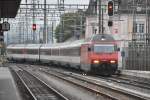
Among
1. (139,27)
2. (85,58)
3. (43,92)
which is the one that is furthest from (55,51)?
(139,27)

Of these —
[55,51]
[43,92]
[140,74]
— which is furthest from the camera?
[55,51]

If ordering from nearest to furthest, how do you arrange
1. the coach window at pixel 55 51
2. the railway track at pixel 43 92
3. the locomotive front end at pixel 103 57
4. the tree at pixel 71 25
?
1. the railway track at pixel 43 92
2. the locomotive front end at pixel 103 57
3. the coach window at pixel 55 51
4. the tree at pixel 71 25

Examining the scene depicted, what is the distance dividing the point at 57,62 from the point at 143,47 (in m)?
14.8

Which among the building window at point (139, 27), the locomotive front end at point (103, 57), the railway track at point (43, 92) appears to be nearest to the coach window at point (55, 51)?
the locomotive front end at point (103, 57)

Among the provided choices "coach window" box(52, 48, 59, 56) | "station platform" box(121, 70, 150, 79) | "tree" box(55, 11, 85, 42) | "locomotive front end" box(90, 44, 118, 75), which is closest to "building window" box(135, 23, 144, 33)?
"tree" box(55, 11, 85, 42)

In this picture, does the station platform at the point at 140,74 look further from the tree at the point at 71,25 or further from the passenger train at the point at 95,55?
the tree at the point at 71,25

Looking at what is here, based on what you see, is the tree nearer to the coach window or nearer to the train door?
the coach window

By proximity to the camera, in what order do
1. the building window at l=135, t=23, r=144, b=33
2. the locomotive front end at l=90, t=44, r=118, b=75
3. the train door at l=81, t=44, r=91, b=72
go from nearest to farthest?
1. the locomotive front end at l=90, t=44, r=118, b=75
2. the train door at l=81, t=44, r=91, b=72
3. the building window at l=135, t=23, r=144, b=33

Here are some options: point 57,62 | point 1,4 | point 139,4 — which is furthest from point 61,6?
point 1,4

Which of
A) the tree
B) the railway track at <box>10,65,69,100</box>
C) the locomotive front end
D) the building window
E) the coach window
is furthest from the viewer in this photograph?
the tree

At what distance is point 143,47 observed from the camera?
159ft

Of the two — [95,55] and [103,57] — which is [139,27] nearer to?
[103,57]

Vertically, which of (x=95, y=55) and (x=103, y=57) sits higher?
(x=95, y=55)

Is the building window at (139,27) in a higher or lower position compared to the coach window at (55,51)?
higher
